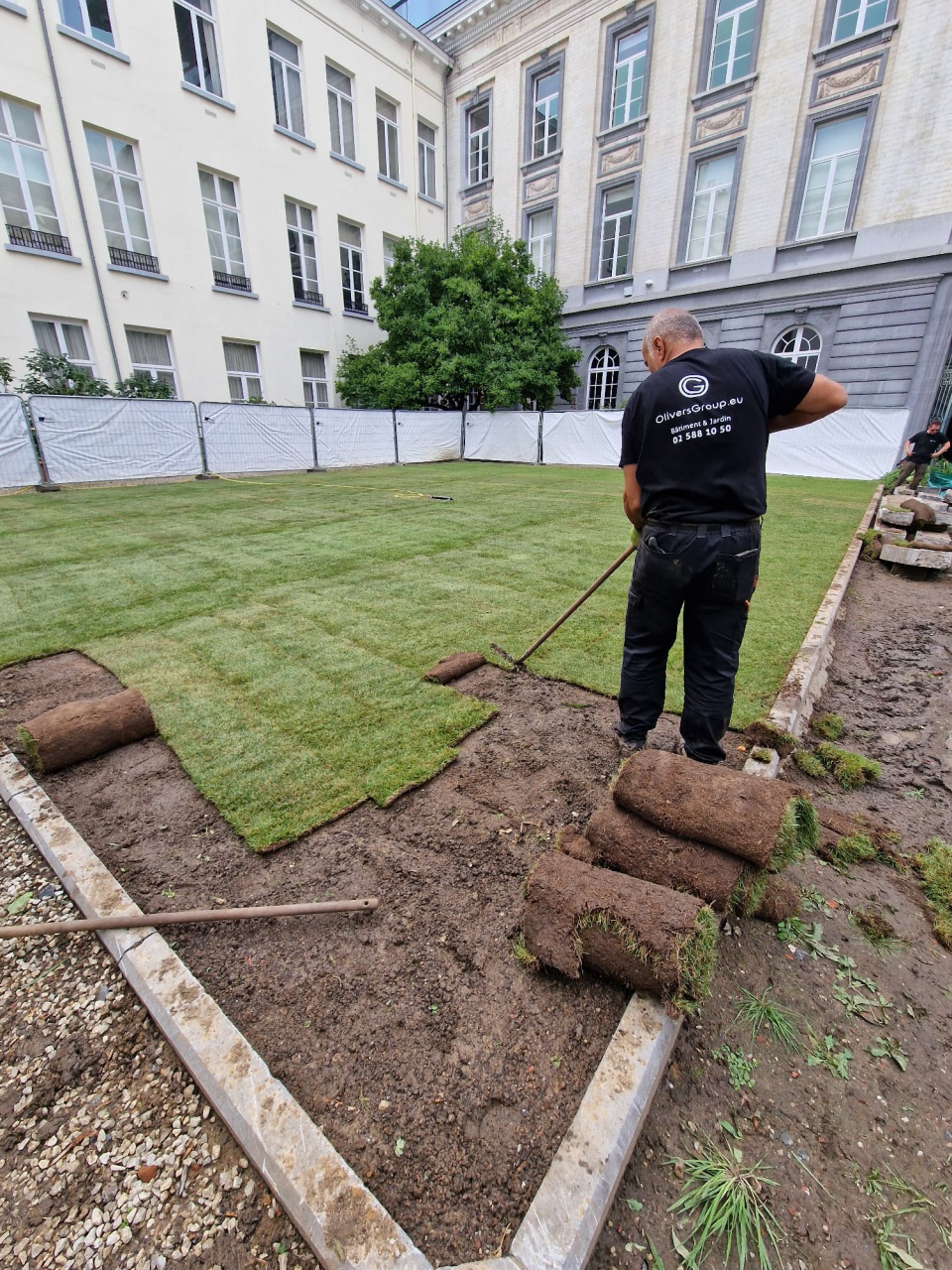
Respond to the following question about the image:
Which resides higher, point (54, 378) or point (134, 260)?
point (134, 260)

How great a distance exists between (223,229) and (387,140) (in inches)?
385

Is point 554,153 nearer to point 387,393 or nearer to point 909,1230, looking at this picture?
point 387,393

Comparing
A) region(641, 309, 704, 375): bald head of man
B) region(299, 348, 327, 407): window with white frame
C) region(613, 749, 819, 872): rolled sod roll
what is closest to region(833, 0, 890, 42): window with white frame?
region(299, 348, 327, 407): window with white frame

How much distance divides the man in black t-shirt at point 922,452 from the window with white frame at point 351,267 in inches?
735

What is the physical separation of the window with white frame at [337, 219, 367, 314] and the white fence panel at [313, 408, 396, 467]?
608 centimetres

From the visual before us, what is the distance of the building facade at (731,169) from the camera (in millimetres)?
15867

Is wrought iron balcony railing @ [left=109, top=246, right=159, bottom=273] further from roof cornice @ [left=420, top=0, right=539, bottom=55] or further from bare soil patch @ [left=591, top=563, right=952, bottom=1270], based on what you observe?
bare soil patch @ [left=591, top=563, right=952, bottom=1270]

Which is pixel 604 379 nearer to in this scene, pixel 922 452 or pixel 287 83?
pixel 922 452

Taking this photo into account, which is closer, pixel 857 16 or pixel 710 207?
pixel 857 16

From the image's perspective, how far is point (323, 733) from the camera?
3242mm

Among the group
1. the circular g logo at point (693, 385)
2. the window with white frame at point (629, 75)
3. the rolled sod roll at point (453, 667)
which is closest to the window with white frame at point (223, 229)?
the window with white frame at point (629, 75)

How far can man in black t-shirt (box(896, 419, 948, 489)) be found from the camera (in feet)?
43.9

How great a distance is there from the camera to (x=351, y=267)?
2188 cm

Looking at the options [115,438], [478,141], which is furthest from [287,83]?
[115,438]
